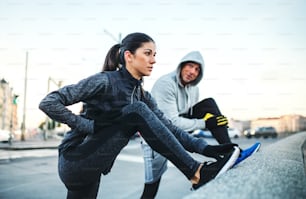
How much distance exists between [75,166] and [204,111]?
1240 mm

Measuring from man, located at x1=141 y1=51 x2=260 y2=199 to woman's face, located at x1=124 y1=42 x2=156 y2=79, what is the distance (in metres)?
0.61

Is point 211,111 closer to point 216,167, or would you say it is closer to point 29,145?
→ point 216,167

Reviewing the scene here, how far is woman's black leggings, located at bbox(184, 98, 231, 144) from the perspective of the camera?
2176mm

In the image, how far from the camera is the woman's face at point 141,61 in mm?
1776

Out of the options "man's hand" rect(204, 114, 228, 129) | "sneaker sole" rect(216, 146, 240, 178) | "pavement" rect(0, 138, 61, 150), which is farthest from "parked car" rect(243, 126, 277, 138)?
"sneaker sole" rect(216, 146, 240, 178)

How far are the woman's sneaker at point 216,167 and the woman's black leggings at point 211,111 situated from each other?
779mm

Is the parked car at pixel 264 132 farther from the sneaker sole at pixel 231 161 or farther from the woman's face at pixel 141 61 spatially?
the sneaker sole at pixel 231 161

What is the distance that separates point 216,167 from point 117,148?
520 mm

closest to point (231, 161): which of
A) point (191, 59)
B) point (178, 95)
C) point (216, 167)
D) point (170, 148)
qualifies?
point (216, 167)

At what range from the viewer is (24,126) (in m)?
21.2

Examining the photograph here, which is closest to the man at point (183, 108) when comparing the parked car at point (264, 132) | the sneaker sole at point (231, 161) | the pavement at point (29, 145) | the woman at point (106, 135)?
the woman at point (106, 135)

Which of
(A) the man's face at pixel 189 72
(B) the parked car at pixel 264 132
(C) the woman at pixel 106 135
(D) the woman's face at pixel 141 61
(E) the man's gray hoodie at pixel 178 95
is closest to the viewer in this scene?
(C) the woman at pixel 106 135

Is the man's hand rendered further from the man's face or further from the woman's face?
the woman's face

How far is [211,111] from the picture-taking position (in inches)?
92.3
